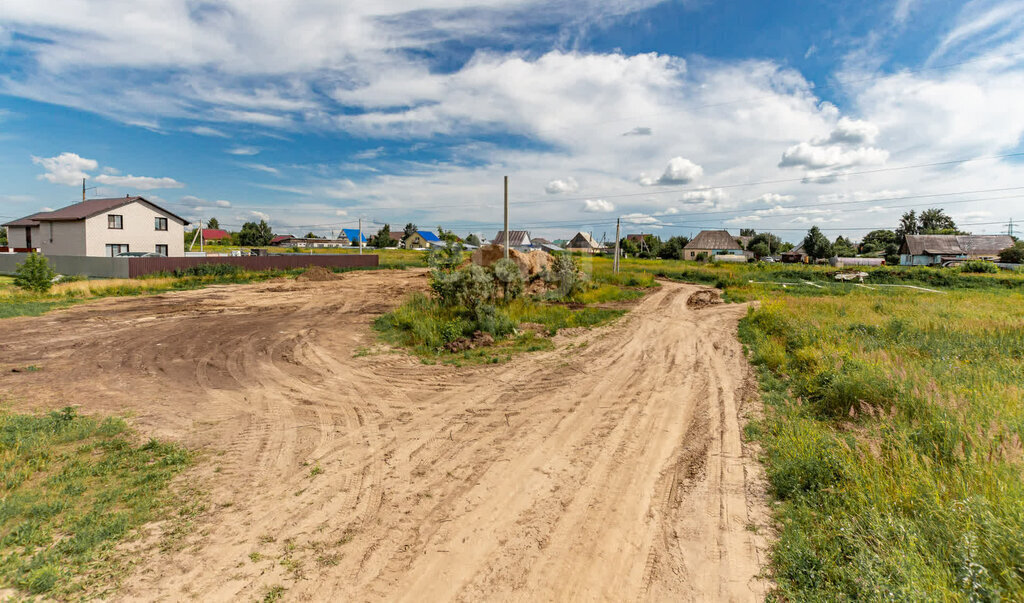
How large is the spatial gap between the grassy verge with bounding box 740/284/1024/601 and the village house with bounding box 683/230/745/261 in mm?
70176

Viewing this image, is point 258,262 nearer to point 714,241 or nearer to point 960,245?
point 714,241

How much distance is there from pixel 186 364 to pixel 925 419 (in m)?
14.0

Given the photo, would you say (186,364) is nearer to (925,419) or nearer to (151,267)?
(925,419)

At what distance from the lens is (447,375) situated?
31.9ft

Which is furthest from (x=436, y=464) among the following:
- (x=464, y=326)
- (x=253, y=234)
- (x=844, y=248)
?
(x=844, y=248)

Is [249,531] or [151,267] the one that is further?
[151,267]

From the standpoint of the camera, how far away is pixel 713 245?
249 feet

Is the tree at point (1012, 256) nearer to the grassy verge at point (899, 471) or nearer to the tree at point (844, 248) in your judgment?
the tree at point (844, 248)

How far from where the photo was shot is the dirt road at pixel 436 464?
3.70 meters

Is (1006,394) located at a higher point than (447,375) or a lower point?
higher

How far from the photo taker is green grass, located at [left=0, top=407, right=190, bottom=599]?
3.64 metres

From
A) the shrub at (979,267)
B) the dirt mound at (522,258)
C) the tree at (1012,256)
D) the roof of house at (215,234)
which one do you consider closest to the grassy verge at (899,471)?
the dirt mound at (522,258)

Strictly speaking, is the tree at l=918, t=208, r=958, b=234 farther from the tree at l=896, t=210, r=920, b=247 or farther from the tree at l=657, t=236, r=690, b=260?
the tree at l=657, t=236, r=690, b=260

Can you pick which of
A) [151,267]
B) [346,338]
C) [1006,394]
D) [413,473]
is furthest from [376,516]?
[151,267]
